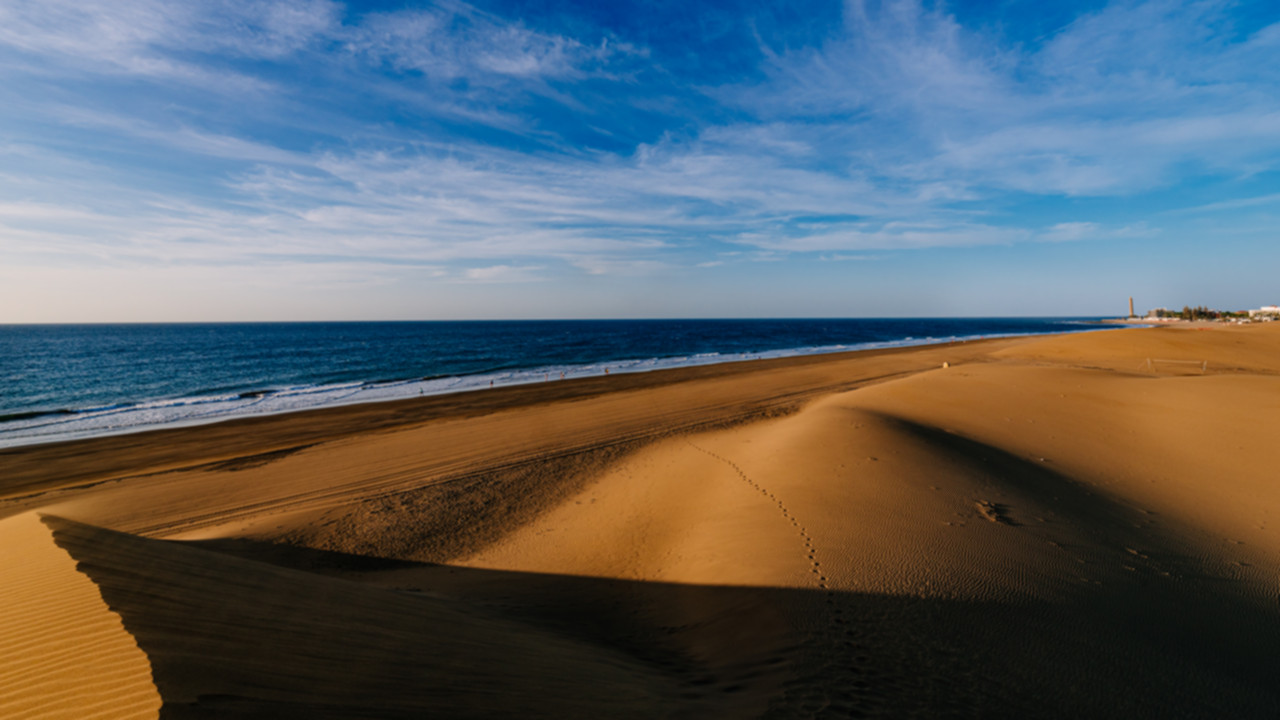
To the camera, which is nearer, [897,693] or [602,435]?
[897,693]

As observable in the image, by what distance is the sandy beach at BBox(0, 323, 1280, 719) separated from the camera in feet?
11.4

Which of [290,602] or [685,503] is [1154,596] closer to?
[685,503]

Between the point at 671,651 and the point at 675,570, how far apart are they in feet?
6.04

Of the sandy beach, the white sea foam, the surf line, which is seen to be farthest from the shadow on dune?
the white sea foam

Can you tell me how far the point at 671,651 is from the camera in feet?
15.8

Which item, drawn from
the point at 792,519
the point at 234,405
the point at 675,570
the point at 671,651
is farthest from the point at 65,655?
the point at 234,405

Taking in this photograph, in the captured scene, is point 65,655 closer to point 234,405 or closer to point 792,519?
point 792,519

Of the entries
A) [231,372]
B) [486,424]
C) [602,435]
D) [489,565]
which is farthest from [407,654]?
[231,372]

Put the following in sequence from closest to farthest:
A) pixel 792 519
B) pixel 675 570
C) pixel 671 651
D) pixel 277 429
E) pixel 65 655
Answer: pixel 65 655, pixel 671 651, pixel 675 570, pixel 792 519, pixel 277 429

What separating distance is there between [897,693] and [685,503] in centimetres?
573

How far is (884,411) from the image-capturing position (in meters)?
14.9

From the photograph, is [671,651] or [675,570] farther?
[675,570]

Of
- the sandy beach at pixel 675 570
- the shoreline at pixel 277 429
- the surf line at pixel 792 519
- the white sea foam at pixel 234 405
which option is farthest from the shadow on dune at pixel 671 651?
the white sea foam at pixel 234 405

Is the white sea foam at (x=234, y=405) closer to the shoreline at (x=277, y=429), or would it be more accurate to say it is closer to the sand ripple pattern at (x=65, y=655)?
the shoreline at (x=277, y=429)
